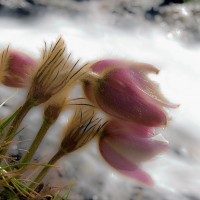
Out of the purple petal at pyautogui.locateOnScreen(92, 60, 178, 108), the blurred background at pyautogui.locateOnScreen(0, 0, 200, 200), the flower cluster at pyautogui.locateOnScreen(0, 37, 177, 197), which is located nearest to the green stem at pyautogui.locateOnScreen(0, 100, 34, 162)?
the flower cluster at pyautogui.locateOnScreen(0, 37, 177, 197)

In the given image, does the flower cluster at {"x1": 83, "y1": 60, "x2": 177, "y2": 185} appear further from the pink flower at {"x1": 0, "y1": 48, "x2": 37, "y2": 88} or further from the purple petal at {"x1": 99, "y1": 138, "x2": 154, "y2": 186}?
the pink flower at {"x1": 0, "y1": 48, "x2": 37, "y2": 88}

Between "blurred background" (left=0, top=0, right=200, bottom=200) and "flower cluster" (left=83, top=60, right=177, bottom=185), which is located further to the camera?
"blurred background" (left=0, top=0, right=200, bottom=200)

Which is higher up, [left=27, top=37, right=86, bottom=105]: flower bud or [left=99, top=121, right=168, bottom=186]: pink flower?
[left=27, top=37, right=86, bottom=105]: flower bud

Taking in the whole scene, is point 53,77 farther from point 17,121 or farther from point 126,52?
point 126,52

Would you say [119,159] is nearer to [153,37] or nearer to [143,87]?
[143,87]

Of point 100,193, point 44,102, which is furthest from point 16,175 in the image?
point 100,193

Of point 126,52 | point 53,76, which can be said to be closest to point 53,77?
point 53,76

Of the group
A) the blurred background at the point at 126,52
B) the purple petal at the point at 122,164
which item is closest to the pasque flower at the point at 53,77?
the purple petal at the point at 122,164

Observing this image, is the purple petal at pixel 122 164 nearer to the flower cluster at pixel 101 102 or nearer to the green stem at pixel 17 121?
the flower cluster at pixel 101 102
